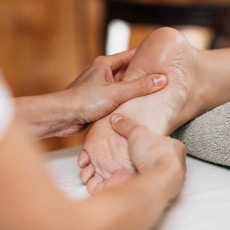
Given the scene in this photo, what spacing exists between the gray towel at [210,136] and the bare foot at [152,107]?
27mm

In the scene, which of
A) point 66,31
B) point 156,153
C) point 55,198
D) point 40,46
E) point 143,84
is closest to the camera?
point 55,198

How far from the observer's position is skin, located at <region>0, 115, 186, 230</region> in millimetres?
464

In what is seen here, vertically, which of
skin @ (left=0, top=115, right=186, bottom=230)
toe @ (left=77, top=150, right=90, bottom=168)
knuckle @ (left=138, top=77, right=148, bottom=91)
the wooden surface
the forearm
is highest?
skin @ (left=0, top=115, right=186, bottom=230)

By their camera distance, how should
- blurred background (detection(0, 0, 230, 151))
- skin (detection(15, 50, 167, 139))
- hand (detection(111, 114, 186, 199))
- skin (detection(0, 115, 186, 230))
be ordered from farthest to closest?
1. blurred background (detection(0, 0, 230, 151))
2. skin (detection(15, 50, 167, 139))
3. hand (detection(111, 114, 186, 199))
4. skin (detection(0, 115, 186, 230))

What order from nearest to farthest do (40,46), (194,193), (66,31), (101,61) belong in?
(194,193) < (101,61) < (40,46) < (66,31)

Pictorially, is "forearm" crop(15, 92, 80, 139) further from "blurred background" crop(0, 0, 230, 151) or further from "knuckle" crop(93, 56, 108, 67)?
"blurred background" crop(0, 0, 230, 151)

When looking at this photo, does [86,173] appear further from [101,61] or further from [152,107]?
[101,61]

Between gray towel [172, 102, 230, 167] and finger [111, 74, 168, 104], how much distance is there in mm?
111

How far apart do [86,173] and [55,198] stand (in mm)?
410

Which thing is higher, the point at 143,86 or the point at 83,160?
the point at 143,86

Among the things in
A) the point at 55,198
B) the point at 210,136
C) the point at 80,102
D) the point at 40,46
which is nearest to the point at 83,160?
the point at 80,102

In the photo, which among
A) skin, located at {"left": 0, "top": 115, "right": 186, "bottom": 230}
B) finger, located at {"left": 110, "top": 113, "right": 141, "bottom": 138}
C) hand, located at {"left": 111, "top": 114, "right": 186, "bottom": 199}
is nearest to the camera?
skin, located at {"left": 0, "top": 115, "right": 186, "bottom": 230}

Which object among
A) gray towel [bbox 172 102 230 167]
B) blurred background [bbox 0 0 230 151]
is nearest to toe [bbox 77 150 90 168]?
gray towel [bbox 172 102 230 167]

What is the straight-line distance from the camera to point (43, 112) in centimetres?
102
